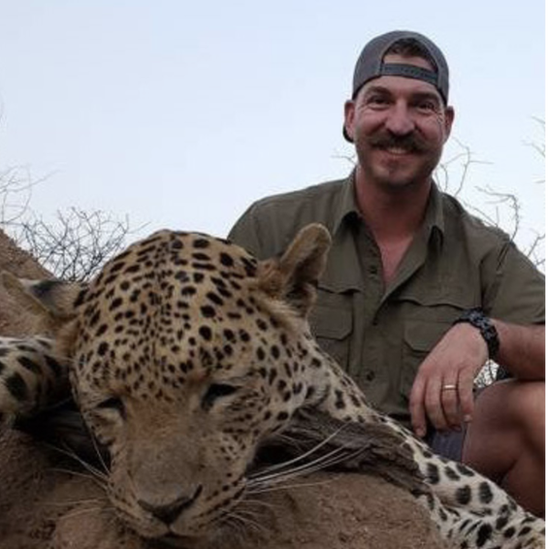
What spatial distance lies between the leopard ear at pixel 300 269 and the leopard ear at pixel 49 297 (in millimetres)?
492

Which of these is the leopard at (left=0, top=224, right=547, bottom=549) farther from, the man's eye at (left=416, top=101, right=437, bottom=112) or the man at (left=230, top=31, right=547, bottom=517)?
the man's eye at (left=416, top=101, right=437, bottom=112)

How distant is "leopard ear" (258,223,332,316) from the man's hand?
3.11 feet

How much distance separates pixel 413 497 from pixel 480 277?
1907 millimetres

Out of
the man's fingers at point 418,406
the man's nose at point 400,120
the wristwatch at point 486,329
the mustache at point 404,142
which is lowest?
the man's fingers at point 418,406

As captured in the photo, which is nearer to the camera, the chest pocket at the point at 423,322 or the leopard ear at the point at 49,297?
the leopard ear at the point at 49,297

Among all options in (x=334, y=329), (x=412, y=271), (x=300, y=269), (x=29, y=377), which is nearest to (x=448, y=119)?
(x=412, y=271)

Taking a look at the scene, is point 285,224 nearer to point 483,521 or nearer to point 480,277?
point 480,277

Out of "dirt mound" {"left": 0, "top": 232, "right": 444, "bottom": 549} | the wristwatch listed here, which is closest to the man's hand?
the wristwatch

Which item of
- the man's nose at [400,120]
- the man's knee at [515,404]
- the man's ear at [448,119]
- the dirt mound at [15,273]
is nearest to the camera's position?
the dirt mound at [15,273]

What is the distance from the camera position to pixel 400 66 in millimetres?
5562

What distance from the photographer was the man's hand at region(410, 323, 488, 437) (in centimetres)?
427

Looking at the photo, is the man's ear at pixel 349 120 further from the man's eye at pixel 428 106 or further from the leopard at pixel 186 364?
the leopard at pixel 186 364

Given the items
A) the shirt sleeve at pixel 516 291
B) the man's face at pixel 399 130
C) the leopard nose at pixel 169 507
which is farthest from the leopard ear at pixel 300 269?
the man's face at pixel 399 130

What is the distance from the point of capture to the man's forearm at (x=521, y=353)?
479 centimetres
